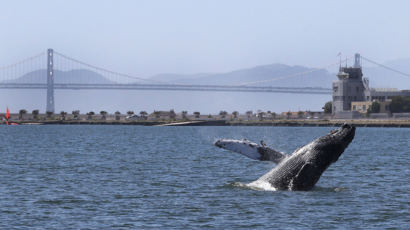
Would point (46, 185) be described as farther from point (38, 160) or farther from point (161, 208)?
point (38, 160)

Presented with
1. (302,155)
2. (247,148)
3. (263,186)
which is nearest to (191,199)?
(263,186)

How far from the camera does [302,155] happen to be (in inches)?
998

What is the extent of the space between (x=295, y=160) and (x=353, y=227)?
2.75 m

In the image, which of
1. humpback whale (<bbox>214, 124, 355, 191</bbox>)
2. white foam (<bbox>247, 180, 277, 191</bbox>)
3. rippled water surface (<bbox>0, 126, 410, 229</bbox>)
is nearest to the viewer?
humpback whale (<bbox>214, 124, 355, 191</bbox>)

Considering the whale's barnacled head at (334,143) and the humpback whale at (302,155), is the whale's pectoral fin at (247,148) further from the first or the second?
the whale's barnacled head at (334,143)

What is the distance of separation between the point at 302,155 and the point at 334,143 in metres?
1.42

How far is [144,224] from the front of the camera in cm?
2491

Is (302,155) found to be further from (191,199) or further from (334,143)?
(191,199)

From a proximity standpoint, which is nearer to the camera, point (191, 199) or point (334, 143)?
point (334, 143)

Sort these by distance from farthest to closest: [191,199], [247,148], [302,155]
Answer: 1. [191,199]
2. [302,155]
3. [247,148]

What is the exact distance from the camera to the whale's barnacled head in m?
24.0

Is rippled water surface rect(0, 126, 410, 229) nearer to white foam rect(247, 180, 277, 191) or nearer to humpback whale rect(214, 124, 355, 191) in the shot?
white foam rect(247, 180, 277, 191)

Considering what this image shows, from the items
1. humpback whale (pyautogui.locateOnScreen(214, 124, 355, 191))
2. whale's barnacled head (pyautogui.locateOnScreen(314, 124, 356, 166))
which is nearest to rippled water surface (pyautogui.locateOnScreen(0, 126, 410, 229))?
humpback whale (pyautogui.locateOnScreen(214, 124, 355, 191))

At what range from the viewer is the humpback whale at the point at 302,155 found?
2375cm
